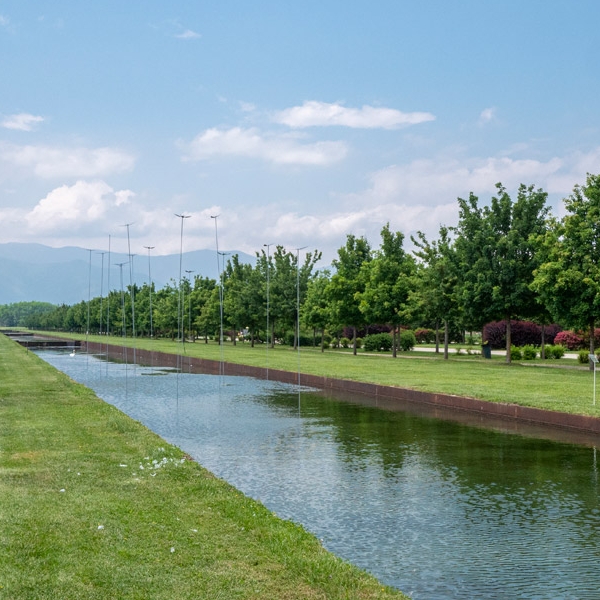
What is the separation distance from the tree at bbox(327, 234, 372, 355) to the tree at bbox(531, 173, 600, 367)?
65.6 feet

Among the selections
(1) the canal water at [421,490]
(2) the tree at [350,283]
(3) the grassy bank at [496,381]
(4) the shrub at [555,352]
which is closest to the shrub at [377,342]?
(2) the tree at [350,283]

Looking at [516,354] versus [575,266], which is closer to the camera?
[575,266]

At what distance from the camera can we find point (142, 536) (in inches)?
338

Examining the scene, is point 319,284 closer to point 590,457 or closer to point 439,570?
point 590,457

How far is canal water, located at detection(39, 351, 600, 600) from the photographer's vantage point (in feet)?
28.1

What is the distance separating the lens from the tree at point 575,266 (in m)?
34.7

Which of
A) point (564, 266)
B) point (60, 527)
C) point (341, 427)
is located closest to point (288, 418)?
point (341, 427)

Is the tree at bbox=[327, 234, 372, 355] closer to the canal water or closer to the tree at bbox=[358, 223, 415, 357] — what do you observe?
the tree at bbox=[358, 223, 415, 357]

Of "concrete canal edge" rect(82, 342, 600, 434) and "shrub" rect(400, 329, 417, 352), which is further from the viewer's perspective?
"shrub" rect(400, 329, 417, 352)

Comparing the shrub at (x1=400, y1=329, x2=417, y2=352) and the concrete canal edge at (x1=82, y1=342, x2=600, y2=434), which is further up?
the shrub at (x1=400, y1=329, x2=417, y2=352)

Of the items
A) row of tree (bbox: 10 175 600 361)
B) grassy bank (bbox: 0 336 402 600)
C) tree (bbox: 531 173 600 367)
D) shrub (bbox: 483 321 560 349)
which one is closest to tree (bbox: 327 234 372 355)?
row of tree (bbox: 10 175 600 361)

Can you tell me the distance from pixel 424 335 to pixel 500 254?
48.1 meters

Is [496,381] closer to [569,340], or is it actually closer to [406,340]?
[569,340]

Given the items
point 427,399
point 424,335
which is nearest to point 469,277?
point 427,399
